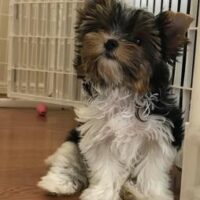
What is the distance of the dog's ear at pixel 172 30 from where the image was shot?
4.54 ft

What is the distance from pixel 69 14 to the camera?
3.09 metres

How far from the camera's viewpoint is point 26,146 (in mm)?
2213

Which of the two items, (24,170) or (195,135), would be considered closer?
(195,135)

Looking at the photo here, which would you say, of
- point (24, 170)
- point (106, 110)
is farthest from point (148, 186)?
point (24, 170)

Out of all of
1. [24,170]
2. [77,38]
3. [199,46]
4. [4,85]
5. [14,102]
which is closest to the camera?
[199,46]

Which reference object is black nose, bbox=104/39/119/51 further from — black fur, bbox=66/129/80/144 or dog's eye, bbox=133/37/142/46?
black fur, bbox=66/129/80/144

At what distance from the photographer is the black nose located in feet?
4.25

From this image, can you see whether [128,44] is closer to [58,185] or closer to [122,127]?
[122,127]

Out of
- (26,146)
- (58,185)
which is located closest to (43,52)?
(26,146)

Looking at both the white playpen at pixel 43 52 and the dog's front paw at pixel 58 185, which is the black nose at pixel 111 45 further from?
the white playpen at pixel 43 52

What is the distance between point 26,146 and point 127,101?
92 centimetres

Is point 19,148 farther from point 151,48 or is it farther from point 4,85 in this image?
point 4,85

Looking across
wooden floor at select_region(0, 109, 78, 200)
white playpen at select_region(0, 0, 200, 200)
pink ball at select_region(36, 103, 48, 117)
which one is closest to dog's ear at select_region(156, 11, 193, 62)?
wooden floor at select_region(0, 109, 78, 200)

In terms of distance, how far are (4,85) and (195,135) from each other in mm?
3166
